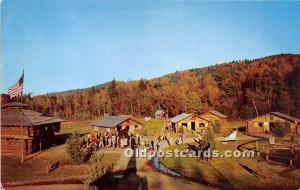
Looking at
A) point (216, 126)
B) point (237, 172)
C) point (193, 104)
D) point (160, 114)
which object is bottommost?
point (237, 172)

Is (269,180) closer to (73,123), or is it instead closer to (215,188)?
(215,188)

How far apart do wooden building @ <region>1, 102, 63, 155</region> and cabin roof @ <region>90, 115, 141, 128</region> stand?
1.99m

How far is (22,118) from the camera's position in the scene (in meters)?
17.6

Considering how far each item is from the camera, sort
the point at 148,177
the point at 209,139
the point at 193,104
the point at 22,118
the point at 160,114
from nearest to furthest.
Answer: the point at 148,177 < the point at 22,118 < the point at 209,139 < the point at 160,114 < the point at 193,104

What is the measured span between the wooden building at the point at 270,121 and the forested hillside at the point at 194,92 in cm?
286

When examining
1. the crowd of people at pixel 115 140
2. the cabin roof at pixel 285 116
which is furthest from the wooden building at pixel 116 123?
the cabin roof at pixel 285 116

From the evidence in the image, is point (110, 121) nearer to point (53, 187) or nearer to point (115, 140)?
point (115, 140)

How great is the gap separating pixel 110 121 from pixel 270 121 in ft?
45.4

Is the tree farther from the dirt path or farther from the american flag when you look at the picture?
the american flag

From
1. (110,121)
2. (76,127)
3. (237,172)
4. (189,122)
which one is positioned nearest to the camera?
(237,172)

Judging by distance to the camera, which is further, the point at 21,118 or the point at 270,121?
the point at 270,121

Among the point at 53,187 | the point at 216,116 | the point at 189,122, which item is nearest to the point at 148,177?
the point at 53,187

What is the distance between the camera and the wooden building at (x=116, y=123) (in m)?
17.6

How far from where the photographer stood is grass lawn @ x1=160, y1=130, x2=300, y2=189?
48.8 ft
